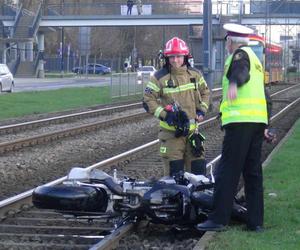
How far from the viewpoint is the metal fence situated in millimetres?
40672

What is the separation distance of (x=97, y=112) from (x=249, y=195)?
21.3 m

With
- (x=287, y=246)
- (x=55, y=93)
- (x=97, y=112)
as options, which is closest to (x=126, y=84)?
(x=55, y=93)

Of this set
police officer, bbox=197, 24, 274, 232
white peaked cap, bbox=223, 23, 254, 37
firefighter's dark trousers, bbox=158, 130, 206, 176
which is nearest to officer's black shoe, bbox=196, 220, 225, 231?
police officer, bbox=197, 24, 274, 232

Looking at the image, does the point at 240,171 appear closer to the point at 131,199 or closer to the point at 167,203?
the point at 167,203

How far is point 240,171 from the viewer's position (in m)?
7.82

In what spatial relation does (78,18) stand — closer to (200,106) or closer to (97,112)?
(97,112)

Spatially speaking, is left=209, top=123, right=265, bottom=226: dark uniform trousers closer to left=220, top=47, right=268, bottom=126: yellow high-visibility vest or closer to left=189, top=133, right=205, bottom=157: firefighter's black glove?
left=220, top=47, right=268, bottom=126: yellow high-visibility vest

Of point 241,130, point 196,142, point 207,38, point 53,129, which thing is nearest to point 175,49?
point 196,142

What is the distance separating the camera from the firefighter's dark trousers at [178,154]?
882 cm

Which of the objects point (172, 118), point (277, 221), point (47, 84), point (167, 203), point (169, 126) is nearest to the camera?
point (167, 203)

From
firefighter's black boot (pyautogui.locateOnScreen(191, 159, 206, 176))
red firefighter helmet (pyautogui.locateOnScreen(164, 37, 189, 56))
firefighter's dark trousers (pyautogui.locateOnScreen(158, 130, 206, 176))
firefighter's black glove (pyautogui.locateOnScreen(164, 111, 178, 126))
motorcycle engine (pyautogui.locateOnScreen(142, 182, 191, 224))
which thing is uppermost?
red firefighter helmet (pyautogui.locateOnScreen(164, 37, 189, 56))

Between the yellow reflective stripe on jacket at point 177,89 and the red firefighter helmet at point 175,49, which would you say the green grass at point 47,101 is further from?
the red firefighter helmet at point 175,49

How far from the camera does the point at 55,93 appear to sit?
41125 millimetres

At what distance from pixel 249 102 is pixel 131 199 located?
1617 mm
